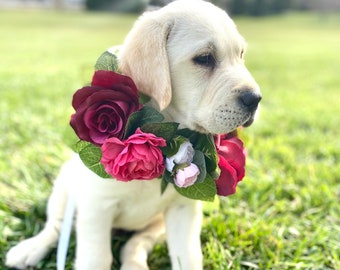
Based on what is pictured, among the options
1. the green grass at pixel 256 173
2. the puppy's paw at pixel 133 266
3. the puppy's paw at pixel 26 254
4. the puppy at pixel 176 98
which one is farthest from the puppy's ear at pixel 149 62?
the puppy's paw at pixel 26 254

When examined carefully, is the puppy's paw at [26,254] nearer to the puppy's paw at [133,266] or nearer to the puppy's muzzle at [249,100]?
the puppy's paw at [133,266]

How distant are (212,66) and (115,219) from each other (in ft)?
2.86

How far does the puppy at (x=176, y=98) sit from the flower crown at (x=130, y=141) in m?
0.08

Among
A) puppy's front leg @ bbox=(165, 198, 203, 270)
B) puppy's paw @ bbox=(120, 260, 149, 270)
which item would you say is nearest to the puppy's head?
puppy's front leg @ bbox=(165, 198, 203, 270)

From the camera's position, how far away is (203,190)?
1.96 m

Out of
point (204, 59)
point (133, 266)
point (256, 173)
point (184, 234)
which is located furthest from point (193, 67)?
point (256, 173)

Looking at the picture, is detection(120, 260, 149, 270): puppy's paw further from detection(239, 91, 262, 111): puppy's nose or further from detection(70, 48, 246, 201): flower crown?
detection(239, 91, 262, 111): puppy's nose

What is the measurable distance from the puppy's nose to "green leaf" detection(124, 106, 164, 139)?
333 millimetres

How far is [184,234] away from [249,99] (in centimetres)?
74

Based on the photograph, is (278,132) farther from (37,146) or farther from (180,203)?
(180,203)

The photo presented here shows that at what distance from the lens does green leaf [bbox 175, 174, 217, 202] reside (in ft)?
6.42

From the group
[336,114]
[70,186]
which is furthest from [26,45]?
[70,186]

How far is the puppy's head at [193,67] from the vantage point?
190 centimetres

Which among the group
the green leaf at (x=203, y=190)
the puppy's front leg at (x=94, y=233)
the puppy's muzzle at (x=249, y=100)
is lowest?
the puppy's front leg at (x=94, y=233)
